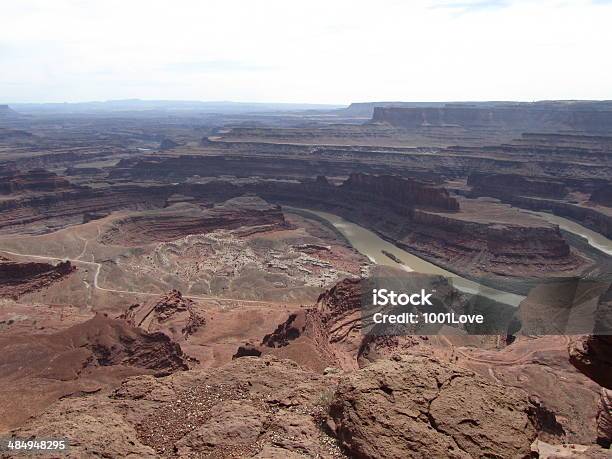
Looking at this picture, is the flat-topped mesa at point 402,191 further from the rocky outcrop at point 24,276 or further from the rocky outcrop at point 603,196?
the rocky outcrop at point 24,276

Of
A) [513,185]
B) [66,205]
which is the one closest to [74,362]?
[66,205]

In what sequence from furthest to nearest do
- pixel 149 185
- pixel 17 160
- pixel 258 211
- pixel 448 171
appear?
pixel 17 160 < pixel 448 171 < pixel 149 185 < pixel 258 211

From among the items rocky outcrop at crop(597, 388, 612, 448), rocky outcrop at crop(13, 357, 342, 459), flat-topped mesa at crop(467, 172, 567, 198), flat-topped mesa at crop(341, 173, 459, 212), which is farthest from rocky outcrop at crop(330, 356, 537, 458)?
flat-topped mesa at crop(467, 172, 567, 198)

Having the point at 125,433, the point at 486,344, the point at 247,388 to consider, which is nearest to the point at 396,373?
the point at 247,388

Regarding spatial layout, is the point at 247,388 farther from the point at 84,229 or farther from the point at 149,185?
the point at 149,185

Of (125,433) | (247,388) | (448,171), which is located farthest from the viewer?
(448,171)

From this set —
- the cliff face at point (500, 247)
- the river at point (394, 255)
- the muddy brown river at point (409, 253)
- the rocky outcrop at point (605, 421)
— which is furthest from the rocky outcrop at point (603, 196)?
the rocky outcrop at point (605, 421)

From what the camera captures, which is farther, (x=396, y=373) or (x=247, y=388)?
(x=247, y=388)

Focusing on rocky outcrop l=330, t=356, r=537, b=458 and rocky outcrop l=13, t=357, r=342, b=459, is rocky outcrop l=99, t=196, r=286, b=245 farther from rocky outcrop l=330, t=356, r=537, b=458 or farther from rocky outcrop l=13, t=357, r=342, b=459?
rocky outcrop l=330, t=356, r=537, b=458
